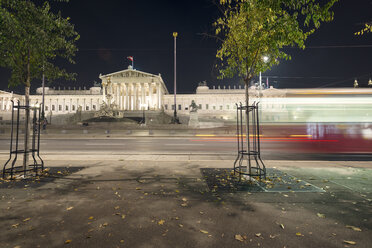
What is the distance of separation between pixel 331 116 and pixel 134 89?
84295mm

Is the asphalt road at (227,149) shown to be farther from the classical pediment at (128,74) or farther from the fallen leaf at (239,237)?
the classical pediment at (128,74)

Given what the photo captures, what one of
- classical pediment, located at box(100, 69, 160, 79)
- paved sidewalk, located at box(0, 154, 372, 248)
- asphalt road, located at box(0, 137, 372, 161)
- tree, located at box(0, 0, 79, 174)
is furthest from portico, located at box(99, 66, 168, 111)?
paved sidewalk, located at box(0, 154, 372, 248)

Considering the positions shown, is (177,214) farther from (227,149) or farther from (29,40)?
(227,149)

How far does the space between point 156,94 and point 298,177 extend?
85.9 meters

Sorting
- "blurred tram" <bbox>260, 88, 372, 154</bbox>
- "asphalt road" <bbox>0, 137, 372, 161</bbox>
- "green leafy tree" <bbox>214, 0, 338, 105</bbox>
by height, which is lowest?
"asphalt road" <bbox>0, 137, 372, 161</bbox>

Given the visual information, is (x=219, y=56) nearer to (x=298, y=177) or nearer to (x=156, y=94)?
(x=298, y=177)

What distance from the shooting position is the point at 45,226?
3656 mm

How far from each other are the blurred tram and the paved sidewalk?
8.26 m

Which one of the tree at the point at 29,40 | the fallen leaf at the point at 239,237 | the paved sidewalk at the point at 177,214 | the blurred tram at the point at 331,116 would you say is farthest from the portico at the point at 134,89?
the fallen leaf at the point at 239,237

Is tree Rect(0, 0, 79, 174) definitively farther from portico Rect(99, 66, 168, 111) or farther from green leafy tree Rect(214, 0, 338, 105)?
portico Rect(99, 66, 168, 111)

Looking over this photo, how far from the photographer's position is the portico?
85.2 m

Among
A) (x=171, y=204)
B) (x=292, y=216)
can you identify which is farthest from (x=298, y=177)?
(x=171, y=204)

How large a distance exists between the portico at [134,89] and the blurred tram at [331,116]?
71.8 metres

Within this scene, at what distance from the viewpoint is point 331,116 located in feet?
44.6
